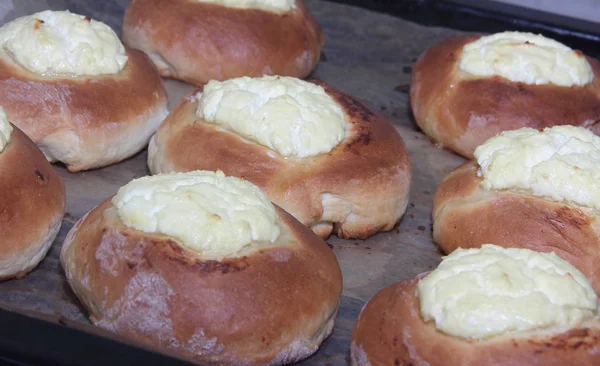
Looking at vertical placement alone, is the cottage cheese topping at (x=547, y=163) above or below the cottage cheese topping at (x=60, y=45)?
below

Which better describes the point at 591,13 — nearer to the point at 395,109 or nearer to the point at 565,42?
the point at 565,42

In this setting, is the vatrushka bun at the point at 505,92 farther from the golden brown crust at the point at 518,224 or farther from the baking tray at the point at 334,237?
the golden brown crust at the point at 518,224

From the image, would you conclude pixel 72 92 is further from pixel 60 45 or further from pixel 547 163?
pixel 547 163

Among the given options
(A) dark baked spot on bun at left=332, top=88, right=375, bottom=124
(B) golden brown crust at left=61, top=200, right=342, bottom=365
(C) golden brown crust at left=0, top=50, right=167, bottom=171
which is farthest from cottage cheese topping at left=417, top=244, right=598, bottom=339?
(C) golden brown crust at left=0, top=50, right=167, bottom=171

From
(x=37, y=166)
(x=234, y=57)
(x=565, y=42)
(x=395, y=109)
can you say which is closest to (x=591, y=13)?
(x=565, y=42)

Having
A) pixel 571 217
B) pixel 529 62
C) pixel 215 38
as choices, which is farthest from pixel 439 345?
pixel 215 38

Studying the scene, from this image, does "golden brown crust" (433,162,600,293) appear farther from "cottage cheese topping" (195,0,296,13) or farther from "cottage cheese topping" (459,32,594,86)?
"cottage cheese topping" (195,0,296,13)

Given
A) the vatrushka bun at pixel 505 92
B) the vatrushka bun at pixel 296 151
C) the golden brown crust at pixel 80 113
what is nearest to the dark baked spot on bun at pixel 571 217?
the vatrushka bun at pixel 296 151
